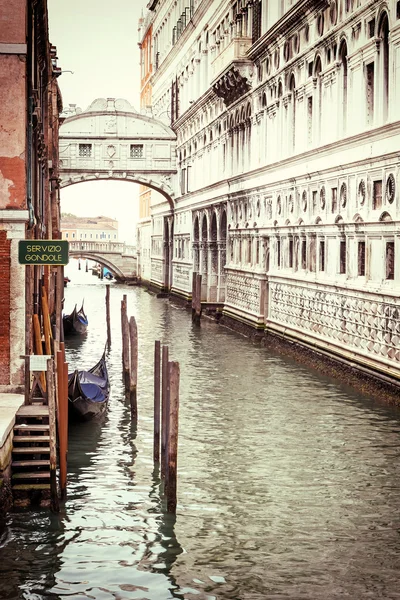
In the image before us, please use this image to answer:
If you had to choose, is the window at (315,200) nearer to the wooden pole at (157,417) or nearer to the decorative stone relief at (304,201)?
the decorative stone relief at (304,201)

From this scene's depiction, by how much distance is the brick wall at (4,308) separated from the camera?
1082 centimetres

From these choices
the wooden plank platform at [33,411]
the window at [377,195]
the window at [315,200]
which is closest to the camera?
the wooden plank platform at [33,411]

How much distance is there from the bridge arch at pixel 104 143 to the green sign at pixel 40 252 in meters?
25.1

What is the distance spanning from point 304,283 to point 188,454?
7609 millimetres

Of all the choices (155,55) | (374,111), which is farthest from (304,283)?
(155,55)

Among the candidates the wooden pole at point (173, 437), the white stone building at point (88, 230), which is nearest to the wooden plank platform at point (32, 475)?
the wooden pole at point (173, 437)

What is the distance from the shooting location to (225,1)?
26578 mm

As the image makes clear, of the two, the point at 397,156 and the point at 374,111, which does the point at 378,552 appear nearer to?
the point at 397,156

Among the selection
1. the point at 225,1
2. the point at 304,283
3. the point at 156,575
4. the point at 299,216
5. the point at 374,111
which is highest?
the point at 225,1

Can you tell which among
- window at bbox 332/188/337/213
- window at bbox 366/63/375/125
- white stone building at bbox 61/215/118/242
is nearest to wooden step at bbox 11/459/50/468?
window at bbox 366/63/375/125

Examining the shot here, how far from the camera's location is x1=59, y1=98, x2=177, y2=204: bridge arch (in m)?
35.1

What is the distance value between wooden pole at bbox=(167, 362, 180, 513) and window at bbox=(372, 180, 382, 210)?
20.1ft

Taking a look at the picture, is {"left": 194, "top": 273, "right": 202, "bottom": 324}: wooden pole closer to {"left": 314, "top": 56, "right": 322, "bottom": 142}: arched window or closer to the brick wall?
{"left": 314, "top": 56, "right": 322, "bottom": 142}: arched window

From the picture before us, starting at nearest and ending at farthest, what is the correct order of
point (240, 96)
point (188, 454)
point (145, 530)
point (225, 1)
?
point (145, 530), point (188, 454), point (240, 96), point (225, 1)
